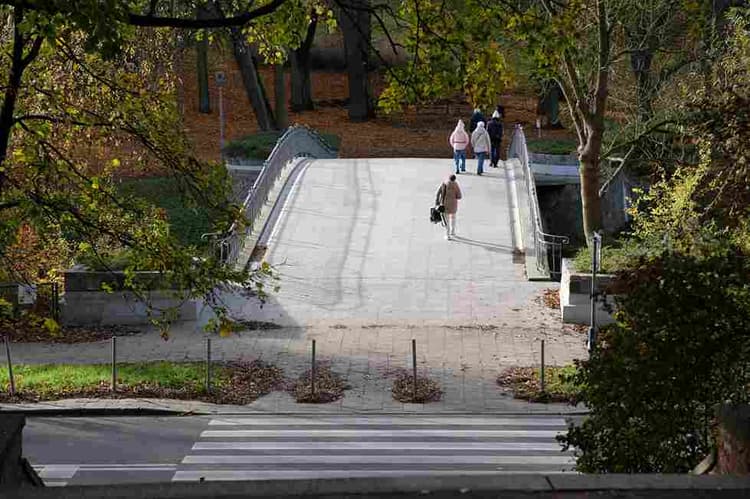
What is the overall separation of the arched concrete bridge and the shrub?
11949 mm

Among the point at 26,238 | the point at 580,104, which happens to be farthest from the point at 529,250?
the point at 26,238

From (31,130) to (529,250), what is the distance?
15021 millimetres

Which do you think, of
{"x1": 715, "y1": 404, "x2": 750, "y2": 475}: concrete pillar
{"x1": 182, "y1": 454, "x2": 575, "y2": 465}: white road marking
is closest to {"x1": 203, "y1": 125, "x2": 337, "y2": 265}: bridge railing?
{"x1": 182, "y1": 454, "x2": 575, "y2": 465}: white road marking

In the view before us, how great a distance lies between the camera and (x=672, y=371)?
985cm

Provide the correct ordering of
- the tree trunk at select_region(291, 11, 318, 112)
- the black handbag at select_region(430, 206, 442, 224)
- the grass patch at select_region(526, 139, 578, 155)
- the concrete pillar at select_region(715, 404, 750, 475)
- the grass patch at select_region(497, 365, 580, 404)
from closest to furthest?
the concrete pillar at select_region(715, 404, 750, 475) < the grass patch at select_region(497, 365, 580, 404) < the black handbag at select_region(430, 206, 442, 224) < the grass patch at select_region(526, 139, 578, 155) < the tree trunk at select_region(291, 11, 318, 112)

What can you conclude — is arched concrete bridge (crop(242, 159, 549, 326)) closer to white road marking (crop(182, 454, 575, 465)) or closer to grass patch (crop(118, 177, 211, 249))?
grass patch (crop(118, 177, 211, 249))

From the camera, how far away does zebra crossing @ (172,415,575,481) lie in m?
14.4

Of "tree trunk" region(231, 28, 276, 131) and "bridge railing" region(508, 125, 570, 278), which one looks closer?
"bridge railing" region(508, 125, 570, 278)

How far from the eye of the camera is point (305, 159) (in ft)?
120

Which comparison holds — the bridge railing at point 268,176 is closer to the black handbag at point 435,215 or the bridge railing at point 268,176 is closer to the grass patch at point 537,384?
the black handbag at point 435,215

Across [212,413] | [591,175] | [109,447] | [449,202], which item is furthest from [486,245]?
[109,447]

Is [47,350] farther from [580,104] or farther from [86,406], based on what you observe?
[580,104]

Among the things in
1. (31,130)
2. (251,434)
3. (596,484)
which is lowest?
(251,434)

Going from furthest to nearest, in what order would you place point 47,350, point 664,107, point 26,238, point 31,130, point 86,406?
point 664,107 < point 26,238 < point 47,350 < point 86,406 < point 31,130
